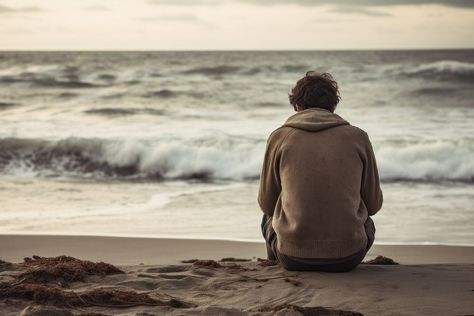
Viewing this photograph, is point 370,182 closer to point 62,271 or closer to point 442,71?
point 62,271

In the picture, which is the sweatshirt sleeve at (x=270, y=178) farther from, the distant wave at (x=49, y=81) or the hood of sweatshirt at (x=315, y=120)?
the distant wave at (x=49, y=81)

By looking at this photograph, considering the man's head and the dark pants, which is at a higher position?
the man's head

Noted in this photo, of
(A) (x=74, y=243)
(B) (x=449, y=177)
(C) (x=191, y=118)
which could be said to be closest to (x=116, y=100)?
(C) (x=191, y=118)

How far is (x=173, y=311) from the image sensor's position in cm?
360

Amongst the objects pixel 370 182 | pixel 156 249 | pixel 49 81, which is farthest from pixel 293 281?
pixel 49 81

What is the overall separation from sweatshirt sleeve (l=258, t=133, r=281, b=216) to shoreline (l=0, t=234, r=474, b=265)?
59.6 inches

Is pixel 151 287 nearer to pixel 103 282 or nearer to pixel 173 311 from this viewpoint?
pixel 103 282

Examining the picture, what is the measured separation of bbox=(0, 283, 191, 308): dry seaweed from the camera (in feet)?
12.1

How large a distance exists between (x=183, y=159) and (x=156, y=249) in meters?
7.08

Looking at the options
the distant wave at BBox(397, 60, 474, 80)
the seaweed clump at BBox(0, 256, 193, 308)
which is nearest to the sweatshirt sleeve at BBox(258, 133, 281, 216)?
the seaweed clump at BBox(0, 256, 193, 308)

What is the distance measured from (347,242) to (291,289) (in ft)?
1.34

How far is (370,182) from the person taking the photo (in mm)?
4098

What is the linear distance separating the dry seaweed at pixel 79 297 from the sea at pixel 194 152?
2.97 meters

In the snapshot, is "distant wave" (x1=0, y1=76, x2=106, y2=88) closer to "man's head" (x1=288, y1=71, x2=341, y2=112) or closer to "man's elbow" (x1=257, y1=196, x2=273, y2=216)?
"man's elbow" (x1=257, y1=196, x2=273, y2=216)
